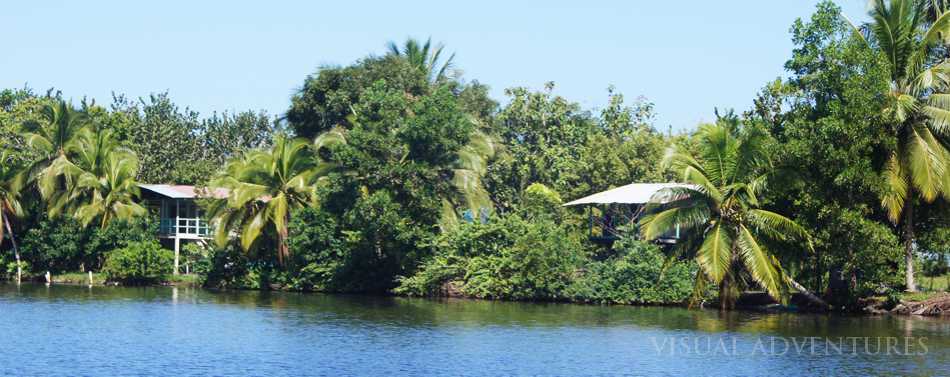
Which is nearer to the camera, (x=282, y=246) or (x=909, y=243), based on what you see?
(x=909, y=243)

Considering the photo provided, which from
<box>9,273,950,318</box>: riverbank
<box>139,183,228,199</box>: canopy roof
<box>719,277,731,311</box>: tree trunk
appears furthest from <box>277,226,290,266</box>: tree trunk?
<box>719,277,731,311</box>: tree trunk

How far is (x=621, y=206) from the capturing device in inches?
1875

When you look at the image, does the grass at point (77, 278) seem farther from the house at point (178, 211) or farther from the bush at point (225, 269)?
the bush at point (225, 269)

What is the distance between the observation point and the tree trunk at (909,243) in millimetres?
35562

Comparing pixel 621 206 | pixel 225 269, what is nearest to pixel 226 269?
pixel 225 269

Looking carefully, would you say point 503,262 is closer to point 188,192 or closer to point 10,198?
point 188,192

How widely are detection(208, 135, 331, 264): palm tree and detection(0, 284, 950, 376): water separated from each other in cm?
565

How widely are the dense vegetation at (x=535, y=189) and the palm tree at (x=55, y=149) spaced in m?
0.10

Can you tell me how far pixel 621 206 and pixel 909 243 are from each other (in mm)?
13983

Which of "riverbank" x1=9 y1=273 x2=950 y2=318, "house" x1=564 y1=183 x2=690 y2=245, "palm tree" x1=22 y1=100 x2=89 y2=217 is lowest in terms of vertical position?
"riverbank" x1=9 y1=273 x2=950 y2=318

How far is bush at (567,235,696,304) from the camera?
39531 mm

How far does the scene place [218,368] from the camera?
81.4 ft

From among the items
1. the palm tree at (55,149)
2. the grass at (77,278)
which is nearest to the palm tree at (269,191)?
the grass at (77,278)

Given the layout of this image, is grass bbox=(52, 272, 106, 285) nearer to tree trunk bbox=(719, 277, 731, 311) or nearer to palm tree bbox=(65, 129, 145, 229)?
palm tree bbox=(65, 129, 145, 229)
